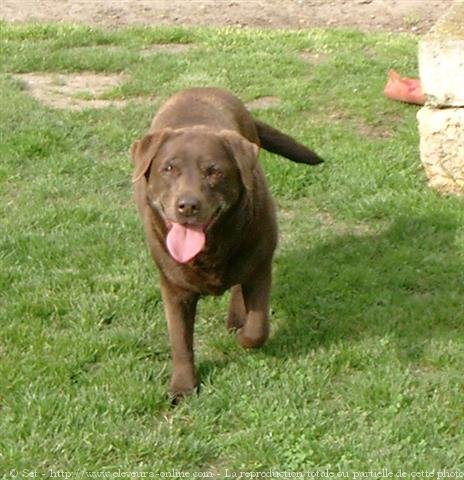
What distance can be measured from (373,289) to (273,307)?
0.55 meters

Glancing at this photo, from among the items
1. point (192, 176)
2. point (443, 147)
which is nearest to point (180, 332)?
point (192, 176)

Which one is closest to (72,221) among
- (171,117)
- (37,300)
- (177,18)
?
(37,300)

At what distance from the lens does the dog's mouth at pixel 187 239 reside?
450 centimetres

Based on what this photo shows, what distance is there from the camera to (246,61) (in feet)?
30.8

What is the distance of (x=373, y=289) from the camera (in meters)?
5.81

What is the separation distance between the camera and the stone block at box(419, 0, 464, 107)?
6699 mm

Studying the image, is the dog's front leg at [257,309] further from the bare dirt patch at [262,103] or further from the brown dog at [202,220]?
the bare dirt patch at [262,103]

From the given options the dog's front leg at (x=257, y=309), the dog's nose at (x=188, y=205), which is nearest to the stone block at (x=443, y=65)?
the dog's front leg at (x=257, y=309)

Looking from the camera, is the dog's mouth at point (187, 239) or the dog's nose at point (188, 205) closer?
the dog's nose at point (188, 205)

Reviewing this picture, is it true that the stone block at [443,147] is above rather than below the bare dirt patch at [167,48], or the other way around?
above

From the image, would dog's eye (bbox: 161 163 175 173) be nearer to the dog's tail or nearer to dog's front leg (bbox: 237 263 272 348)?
dog's front leg (bbox: 237 263 272 348)

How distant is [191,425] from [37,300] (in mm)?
1427

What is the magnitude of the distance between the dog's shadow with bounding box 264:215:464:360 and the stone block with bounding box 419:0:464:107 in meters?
0.80

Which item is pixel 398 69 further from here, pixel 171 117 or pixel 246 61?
pixel 171 117
